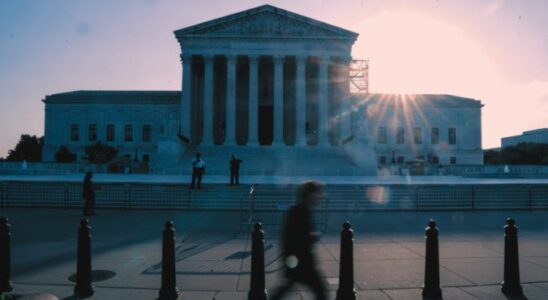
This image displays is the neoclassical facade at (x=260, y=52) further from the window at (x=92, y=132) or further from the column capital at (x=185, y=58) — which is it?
the window at (x=92, y=132)

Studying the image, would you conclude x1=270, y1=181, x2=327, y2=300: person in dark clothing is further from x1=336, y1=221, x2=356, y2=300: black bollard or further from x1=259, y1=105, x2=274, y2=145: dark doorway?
x1=259, y1=105, x2=274, y2=145: dark doorway

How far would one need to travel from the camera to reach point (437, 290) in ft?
21.2

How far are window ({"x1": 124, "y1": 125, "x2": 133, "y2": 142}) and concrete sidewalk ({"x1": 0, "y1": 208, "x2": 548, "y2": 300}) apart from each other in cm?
5648

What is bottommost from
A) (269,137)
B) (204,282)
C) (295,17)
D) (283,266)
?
(204,282)

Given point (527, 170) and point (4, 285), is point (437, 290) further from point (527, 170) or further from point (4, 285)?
point (527, 170)

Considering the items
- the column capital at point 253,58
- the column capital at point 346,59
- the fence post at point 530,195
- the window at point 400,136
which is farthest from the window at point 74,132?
the fence post at point 530,195

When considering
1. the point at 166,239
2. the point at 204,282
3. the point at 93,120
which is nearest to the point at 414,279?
the point at 204,282

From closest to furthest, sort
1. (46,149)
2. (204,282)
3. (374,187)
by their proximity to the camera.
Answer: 1. (204,282)
2. (374,187)
3. (46,149)

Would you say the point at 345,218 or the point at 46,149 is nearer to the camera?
the point at 345,218

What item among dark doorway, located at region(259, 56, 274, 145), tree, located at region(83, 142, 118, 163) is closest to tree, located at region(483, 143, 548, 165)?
dark doorway, located at region(259, 56, 274, 145)

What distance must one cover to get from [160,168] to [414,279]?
119ft

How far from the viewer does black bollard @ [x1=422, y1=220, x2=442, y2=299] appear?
20.8 feet

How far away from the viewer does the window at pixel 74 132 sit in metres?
69.7

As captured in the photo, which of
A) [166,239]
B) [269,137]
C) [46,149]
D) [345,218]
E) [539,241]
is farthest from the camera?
[46,149]
